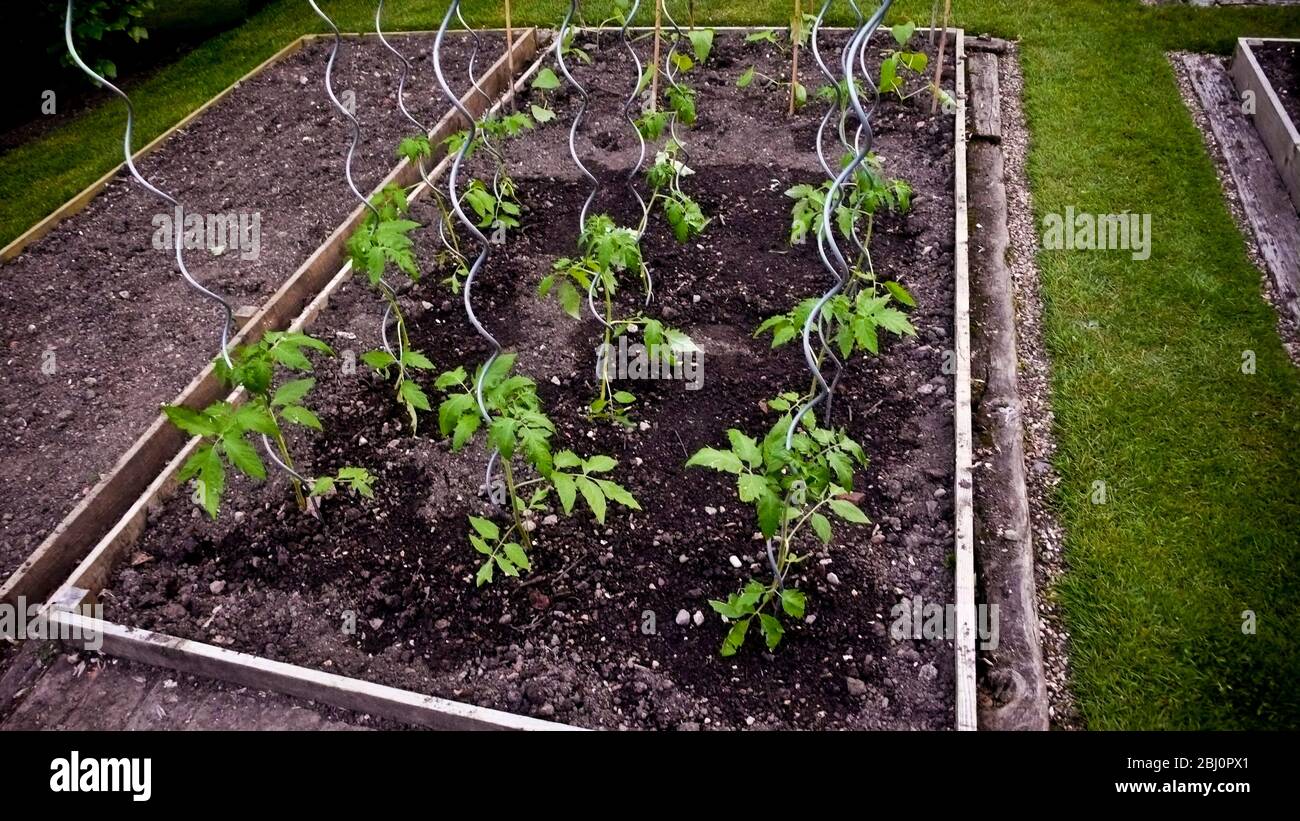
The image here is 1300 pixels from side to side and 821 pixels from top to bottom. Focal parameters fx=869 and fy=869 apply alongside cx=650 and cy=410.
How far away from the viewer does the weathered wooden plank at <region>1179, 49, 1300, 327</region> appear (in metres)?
3.78

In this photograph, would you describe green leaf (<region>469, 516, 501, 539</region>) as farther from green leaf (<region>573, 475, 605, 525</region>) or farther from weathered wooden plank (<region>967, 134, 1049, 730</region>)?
weathered wooden plank (<region>967, 134, 1049, 730</region>)

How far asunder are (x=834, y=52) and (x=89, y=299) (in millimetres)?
4246

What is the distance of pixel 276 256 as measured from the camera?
408 cm

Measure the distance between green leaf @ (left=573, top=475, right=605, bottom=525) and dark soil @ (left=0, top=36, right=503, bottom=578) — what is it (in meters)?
1.91

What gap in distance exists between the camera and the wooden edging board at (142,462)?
8.86ft

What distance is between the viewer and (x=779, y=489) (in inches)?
85.7

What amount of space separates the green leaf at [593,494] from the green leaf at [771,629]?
514 mm

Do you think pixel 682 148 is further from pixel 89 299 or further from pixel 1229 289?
pixel 89 299

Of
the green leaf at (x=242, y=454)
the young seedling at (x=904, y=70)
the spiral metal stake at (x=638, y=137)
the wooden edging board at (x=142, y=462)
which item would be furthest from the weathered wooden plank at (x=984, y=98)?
the green leaf at (x=242, y=454)

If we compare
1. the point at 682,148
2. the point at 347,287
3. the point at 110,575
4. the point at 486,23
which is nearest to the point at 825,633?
the point at 110,575

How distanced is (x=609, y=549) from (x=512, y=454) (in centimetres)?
46

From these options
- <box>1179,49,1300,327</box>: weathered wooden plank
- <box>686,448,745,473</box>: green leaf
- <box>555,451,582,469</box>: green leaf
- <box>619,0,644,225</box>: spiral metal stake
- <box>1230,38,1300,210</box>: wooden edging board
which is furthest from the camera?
<box>1230,38,1300,210</box>: wooden edging board

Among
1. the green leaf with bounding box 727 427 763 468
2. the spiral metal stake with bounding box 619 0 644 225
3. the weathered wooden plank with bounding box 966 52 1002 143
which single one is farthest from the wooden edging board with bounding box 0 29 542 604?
the weathered wooden plank with bounding box 966 52 1002 143

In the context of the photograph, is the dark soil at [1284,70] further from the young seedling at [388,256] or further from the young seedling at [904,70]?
the young seedling at [388,256]
